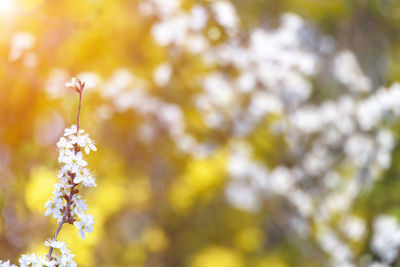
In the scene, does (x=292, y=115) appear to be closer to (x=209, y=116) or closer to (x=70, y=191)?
(x=209, y=116)

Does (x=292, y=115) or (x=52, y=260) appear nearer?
(x=52, y=260)

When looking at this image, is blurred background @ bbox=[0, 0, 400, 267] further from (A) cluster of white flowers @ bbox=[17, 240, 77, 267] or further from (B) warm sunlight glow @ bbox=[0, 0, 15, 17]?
(A) cluster of white flowers @ bbox=[17, 240, 77, 267]

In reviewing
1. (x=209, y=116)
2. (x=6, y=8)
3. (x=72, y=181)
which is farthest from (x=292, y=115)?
(x=72, y=181)

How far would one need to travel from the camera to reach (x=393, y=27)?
5.76 m

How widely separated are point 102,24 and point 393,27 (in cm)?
307

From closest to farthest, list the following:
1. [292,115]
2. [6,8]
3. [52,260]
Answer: [52,260], [6,8], [292,115]

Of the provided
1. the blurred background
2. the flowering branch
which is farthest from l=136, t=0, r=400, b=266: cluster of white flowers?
the flowering branch

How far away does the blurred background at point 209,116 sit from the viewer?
171 inches

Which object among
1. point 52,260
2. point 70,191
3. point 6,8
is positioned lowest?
point 52,260

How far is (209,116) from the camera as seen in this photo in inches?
221

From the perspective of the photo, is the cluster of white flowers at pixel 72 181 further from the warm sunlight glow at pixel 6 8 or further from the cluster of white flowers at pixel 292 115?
the warm sunlight glow at pixel 6 8

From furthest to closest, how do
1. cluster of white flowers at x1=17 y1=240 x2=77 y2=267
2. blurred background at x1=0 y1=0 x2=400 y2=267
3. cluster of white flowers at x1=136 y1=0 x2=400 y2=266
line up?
1. cluster of white flowers at x1=136 y1=0 x2=400 y2=266
2. blurred background at x1=0 y1=0 x2=400 y2=267
3. cluster of white flowers at x1=17 y1=240 x2=77 y2=267

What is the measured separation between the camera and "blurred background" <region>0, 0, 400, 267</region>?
4.34 meters

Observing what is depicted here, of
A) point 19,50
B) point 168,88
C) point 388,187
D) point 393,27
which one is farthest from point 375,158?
point 19,50
